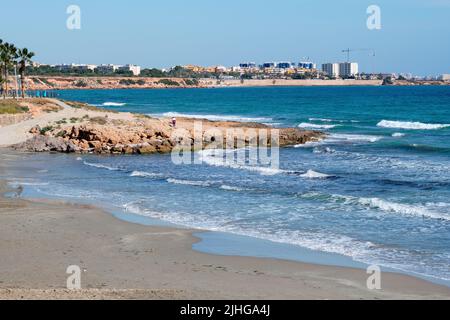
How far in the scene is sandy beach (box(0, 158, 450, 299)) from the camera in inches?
469

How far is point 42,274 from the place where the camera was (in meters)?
13.1

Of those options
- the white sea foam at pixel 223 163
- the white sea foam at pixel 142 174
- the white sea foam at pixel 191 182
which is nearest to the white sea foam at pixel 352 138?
the white sea foam at pixel 223 163

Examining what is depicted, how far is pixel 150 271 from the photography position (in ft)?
44.7

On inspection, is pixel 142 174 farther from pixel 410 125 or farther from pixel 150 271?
pixel 410 125

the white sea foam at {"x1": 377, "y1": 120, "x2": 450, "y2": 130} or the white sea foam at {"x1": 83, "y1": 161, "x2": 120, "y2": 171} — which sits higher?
the white sea foam at {"x1": 377, "y1": 120, "x2": 450, "y2": 130}

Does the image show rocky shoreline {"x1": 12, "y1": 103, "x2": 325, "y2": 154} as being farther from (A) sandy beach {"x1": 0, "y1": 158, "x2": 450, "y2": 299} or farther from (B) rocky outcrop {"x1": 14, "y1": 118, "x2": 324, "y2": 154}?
(A) sandy beach {"x1": 0, "y1": 158, "x2": 450, "y2": 299}

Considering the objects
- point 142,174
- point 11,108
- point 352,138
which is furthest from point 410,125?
point 142,174

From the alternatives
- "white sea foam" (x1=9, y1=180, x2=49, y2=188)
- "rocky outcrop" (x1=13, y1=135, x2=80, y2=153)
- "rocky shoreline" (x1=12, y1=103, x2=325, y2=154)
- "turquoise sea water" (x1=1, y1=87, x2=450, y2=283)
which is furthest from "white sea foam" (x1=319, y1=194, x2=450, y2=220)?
"rocky outcrop" (x1=13, y1=135, x2=80, y2=153)

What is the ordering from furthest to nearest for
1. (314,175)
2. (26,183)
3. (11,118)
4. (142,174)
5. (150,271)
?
(11,118) < (142,174) < (314,175) < (26,183) < (150,271)

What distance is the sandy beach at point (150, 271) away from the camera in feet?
39.1

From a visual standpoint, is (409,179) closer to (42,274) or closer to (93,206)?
(93,206)
